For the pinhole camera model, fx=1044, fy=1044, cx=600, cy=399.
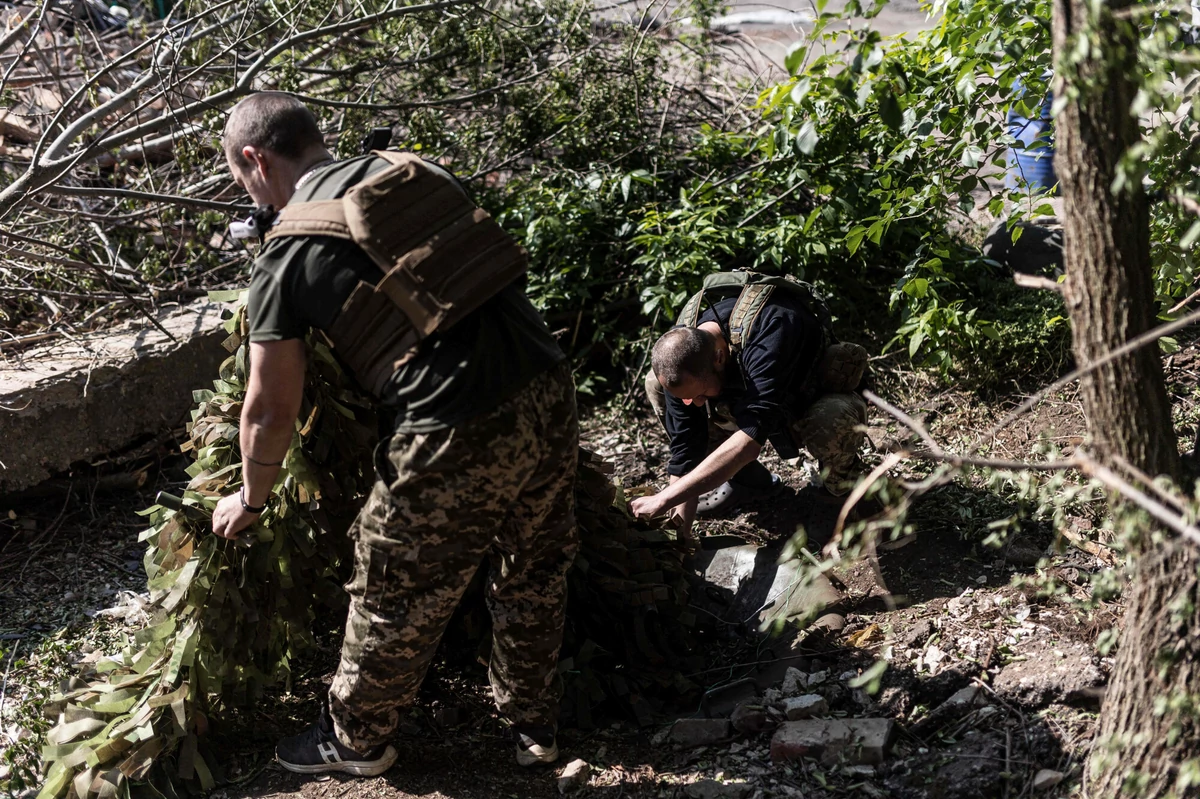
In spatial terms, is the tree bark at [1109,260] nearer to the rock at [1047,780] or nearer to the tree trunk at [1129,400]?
the tree trunk at [1129,400]

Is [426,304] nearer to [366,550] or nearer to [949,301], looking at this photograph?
[366,550]

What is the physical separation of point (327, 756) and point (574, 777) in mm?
723

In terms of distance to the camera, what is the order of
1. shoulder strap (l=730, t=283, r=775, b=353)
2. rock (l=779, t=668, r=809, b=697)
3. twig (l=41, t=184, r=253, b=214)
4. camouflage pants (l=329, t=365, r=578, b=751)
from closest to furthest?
camouflage pants (l=329, t=365, r=578, b=751)
rock (l=779, t=668, r=809, b=697)
shoulder strap (l=730, t=283, r=775, b=353)
twig (l=41, t=184, r=253, b=214)

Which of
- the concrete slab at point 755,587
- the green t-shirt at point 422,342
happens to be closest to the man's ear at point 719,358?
the concrete slab at point 755,587

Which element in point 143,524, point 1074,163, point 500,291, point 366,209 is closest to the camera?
point 1074,163

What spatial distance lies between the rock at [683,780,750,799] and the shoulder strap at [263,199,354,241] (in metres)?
1.79

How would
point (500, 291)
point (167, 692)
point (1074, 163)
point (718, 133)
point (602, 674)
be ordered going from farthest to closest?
1. point (718, 133)
2. point (602, 674)
3. point (167, 692)
4. point (500, 291)
5. point (1074, 163)

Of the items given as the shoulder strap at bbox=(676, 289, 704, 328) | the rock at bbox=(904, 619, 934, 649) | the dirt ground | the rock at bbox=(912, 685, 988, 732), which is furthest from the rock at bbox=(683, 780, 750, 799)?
the shoulder strap at bbox=(676, 289, 704, 328)

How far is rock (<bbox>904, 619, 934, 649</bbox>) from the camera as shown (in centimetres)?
332

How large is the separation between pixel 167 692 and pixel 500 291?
1569 millimetres

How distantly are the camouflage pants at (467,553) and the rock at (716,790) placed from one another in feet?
1.54

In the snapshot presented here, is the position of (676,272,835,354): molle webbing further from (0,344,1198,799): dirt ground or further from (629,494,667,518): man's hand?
(0,344,1198,799): dirt ground

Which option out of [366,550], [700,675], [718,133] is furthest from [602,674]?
[718,133]

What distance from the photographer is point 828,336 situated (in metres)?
4.04
